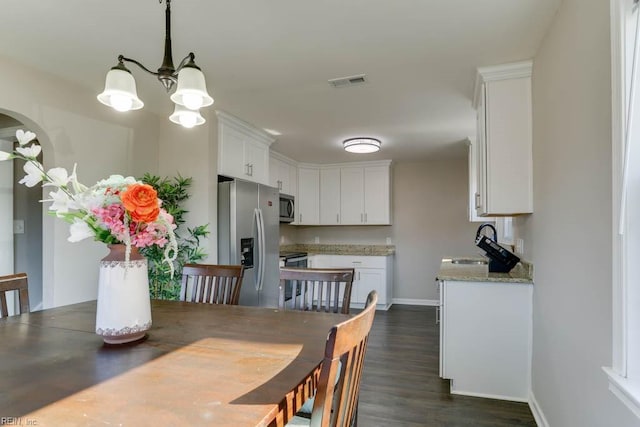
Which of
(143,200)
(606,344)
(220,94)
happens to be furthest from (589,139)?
(220,94)

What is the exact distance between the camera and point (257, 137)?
4.06 metres

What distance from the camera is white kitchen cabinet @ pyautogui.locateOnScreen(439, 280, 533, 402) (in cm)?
246

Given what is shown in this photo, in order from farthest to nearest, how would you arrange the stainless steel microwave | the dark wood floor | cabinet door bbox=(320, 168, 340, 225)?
cabinet door bbox=(320, 168, 340, 225) → the stainless steel microwave → the dark wood floor

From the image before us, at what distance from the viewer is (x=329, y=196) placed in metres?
6.05

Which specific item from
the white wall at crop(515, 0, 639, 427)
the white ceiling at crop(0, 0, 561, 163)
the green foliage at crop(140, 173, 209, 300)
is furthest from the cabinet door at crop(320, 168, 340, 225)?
the white wall at crop(515, 0, 639, 427)

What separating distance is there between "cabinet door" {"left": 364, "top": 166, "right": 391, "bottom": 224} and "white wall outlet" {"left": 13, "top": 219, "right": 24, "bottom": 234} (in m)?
4.24

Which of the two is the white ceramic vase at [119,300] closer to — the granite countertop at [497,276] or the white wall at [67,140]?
the white wall at [67,140]

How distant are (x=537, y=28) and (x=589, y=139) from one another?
36.0 inches

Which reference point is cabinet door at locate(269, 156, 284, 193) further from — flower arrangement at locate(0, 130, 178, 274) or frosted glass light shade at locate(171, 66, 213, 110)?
flower arrangement at locate(0, 130, 178, 274)

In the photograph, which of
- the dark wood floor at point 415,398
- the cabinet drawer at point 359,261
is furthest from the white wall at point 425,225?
the dark wood floor at point 415,398

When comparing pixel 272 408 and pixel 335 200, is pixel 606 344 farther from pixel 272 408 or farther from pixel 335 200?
pixel 335 200

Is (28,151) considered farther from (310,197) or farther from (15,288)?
(310,197)

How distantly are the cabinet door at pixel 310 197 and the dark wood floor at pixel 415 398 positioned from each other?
263 centimetres

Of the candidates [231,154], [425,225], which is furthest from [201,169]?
[425,225]
